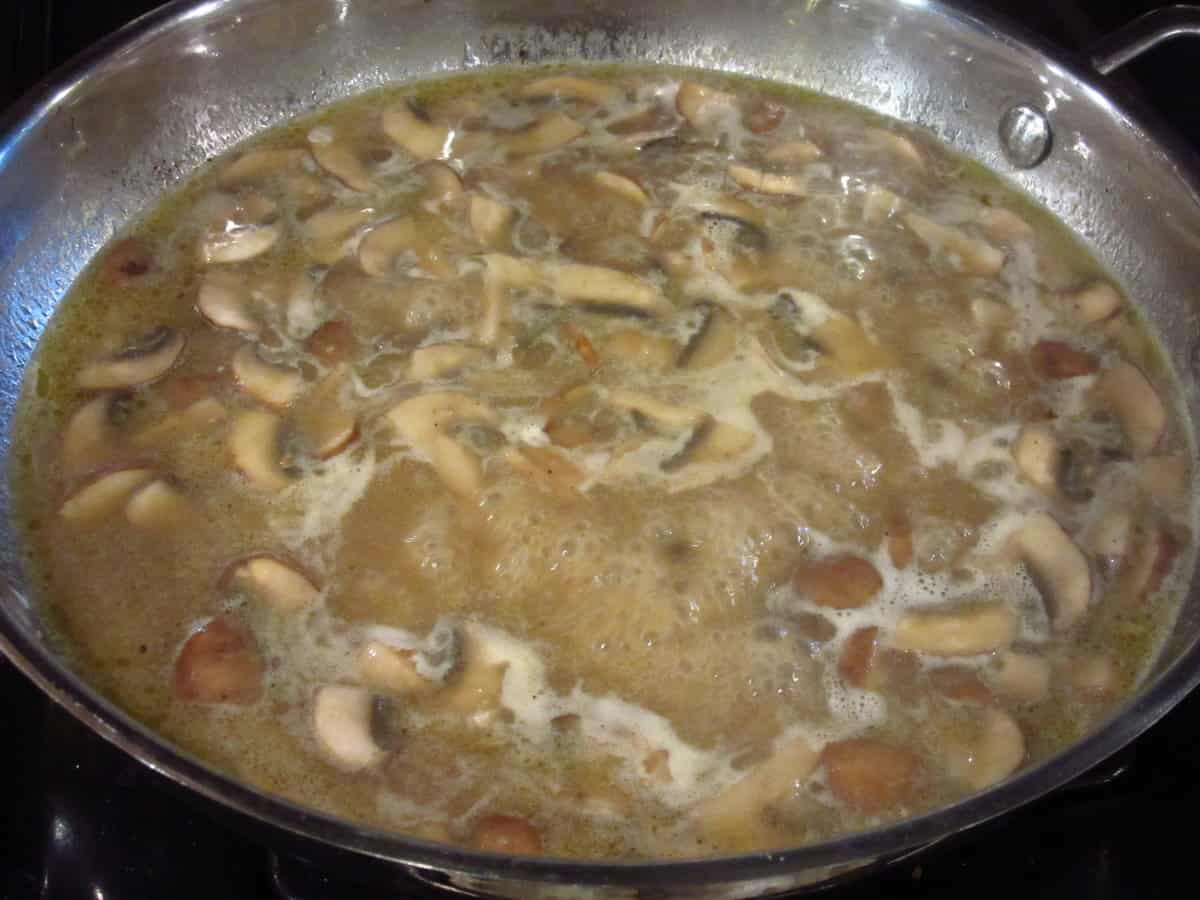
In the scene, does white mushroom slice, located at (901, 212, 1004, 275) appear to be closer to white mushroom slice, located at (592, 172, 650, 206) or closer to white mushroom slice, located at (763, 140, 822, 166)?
white mushroom slice, located at (763, 140, 822, 166)

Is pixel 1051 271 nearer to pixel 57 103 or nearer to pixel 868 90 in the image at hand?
pixel 868 90

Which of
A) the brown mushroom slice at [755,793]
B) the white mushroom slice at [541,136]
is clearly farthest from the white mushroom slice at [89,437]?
the brown mushroom slice at [755,793]

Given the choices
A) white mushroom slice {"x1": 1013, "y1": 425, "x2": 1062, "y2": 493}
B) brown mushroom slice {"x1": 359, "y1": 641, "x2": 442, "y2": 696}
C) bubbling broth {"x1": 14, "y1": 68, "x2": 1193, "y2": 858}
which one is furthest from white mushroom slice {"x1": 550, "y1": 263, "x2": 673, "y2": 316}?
brown mushroom slice {"x1": 359, "y1": 641, "x2": 442, "y2": 696}

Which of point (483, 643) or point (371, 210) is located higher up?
point (371, 210)

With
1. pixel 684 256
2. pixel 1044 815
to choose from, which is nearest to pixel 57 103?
pixel 684 256

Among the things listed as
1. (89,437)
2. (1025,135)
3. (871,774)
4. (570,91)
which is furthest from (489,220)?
(871,774)

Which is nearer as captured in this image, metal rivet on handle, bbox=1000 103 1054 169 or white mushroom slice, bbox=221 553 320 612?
white mushroom slice, bbox=221 553 320 612

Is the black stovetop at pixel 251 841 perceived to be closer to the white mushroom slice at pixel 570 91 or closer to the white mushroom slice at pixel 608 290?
the white mushroom slice at pixel 608 290
